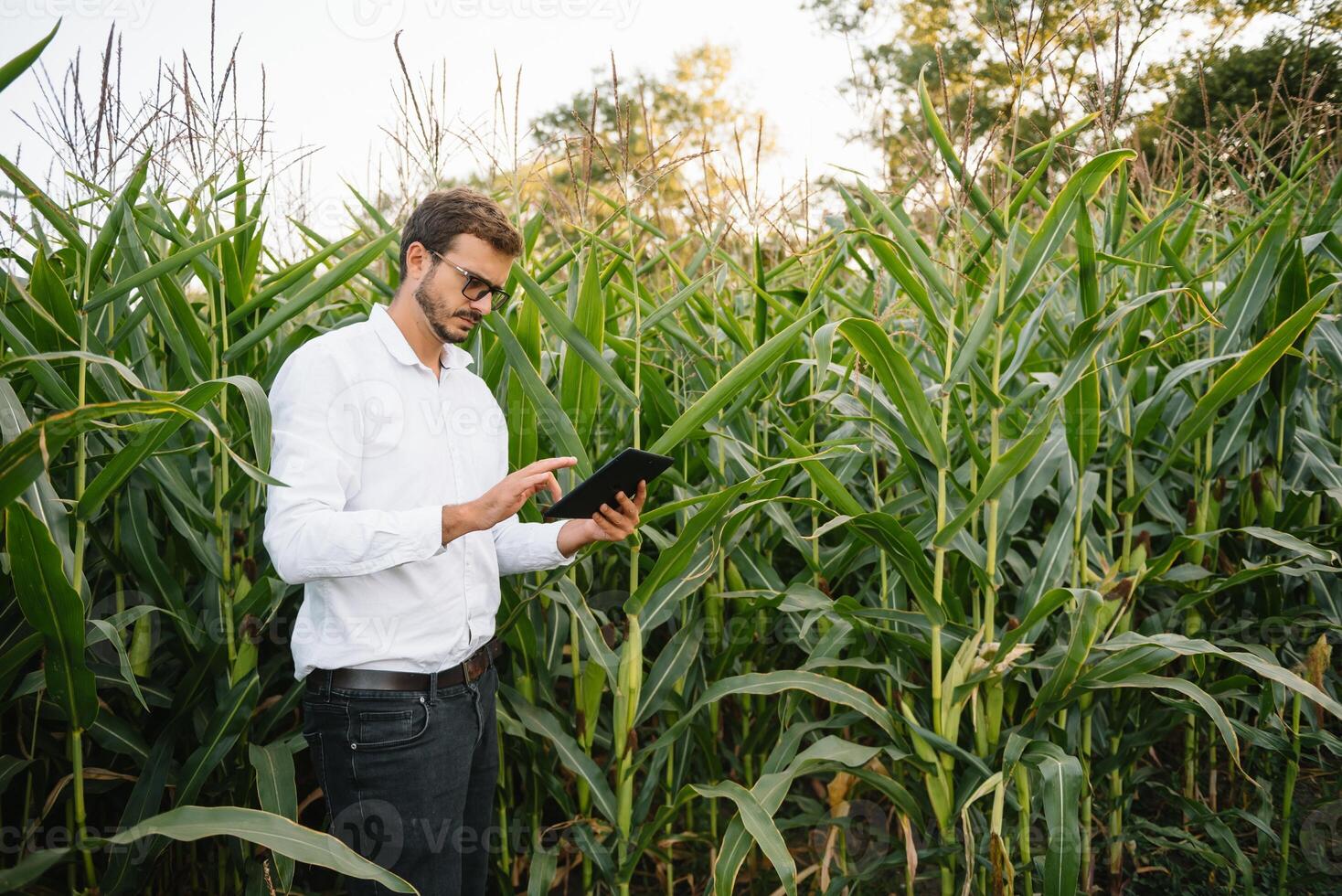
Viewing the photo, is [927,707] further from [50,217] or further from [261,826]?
[50,217]

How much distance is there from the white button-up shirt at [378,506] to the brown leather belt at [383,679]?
0.6 inches

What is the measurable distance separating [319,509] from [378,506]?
19cm

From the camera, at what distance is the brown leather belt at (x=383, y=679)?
1688 mm

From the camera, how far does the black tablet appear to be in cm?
165

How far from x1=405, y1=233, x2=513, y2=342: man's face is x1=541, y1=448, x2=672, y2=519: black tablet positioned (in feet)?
1.39

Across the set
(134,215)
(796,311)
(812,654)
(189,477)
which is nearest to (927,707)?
(812,654)

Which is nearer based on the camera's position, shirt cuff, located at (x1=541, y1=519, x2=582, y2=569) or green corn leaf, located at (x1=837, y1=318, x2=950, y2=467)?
green corn leaf, located at (x1=837, y1=318, x2=950, y2=467)

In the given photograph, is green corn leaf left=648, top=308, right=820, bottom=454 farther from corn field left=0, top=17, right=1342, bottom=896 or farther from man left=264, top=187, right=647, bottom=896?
man left=264, top=187, right=647, bottom=896
